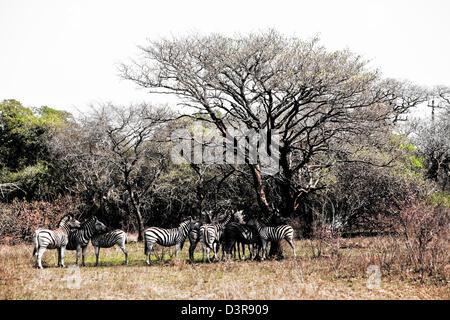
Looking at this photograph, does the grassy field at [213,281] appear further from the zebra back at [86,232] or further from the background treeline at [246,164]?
the background treeline at [246,164]

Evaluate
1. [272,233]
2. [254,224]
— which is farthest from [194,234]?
[272,233]

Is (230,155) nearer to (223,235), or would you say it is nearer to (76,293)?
(223,235)

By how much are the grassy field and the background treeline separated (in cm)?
347

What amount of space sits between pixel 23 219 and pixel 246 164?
40.5 ft

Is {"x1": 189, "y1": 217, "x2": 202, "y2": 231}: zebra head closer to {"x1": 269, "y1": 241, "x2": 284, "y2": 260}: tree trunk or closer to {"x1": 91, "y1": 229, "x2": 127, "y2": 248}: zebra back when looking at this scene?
{"x1": 91, "y1": 229, "x2": 127, "y2": 248}: zebra back

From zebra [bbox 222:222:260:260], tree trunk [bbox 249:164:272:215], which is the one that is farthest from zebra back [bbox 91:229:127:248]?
tree trunk [bbox 249:164:272:215]

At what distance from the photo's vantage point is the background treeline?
13398mm

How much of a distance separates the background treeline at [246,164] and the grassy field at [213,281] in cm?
347

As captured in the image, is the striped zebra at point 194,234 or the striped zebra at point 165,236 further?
the striped zebra at point 194,234

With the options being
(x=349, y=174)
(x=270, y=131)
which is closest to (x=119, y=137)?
(x=270, y=131)

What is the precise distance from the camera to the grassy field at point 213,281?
7.97 metres

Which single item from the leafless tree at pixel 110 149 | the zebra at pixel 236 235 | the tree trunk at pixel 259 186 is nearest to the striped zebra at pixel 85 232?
the zebra at pixel 236 235

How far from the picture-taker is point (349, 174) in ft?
65.4
